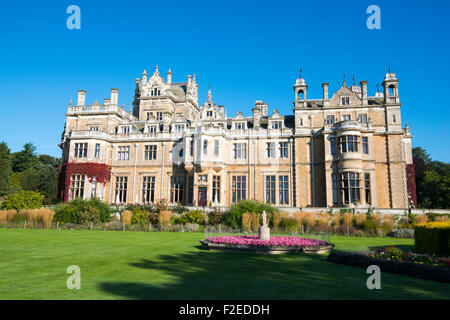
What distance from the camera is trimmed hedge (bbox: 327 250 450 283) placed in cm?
930

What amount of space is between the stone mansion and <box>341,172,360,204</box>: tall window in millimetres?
98

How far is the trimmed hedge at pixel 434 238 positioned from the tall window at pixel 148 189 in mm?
29894

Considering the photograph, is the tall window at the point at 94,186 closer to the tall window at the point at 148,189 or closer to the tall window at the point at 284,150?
the tall window at the point at 148,189

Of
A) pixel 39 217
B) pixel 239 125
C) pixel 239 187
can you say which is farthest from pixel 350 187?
pixel 39 217

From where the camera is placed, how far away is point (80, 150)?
38.8m

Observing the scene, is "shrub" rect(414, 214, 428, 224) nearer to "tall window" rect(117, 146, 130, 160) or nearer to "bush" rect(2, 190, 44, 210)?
"tall window" rect(117, 146, 130, 160)

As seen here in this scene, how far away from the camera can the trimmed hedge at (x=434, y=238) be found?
13109 mm

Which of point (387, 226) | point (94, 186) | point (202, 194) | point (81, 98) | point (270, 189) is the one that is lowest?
point (387, 226)

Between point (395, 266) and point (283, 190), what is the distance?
2533 centimetres

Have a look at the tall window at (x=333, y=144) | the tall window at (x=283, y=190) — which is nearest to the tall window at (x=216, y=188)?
the tall window at (x=283, y=190)

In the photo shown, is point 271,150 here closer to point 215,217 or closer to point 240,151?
point 240,151

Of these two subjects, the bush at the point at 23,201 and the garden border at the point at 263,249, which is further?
the bush at the point at 23,201
